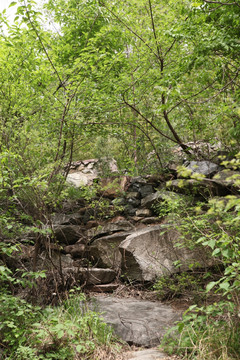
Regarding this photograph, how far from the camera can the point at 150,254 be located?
17.1 feet

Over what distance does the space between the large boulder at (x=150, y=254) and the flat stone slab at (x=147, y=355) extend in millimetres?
1703

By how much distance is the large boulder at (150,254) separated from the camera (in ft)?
16.3

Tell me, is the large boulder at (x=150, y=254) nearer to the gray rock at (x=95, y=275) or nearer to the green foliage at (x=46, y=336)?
the gray rock at (x=95, y=275)

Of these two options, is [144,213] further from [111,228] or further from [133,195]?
[111,228]

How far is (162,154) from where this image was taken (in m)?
7.39

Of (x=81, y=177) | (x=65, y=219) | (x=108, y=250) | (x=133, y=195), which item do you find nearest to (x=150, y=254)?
(x=108, y=250)

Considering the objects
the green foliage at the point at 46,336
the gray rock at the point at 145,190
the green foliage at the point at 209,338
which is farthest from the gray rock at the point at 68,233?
the green foliage at the point at 209,338

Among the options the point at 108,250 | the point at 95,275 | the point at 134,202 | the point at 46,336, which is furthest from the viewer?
the point at 134,202

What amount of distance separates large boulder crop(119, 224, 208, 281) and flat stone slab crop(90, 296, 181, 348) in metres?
0.56

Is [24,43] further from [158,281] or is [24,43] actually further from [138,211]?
[158,281]

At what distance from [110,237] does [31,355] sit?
3180mm

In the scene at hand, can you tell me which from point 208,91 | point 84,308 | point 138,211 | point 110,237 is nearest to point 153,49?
point 208,91

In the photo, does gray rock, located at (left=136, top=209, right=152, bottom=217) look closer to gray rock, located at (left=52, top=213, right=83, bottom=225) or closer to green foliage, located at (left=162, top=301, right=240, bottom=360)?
gray rock, located at (left=52, top=213, right=83, bottom=225)

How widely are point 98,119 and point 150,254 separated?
2968 millimetres
